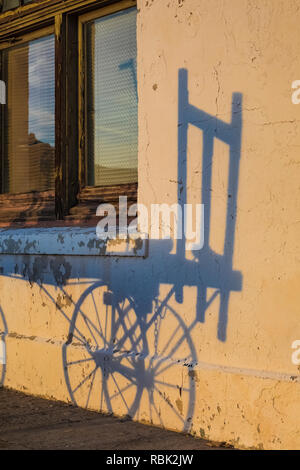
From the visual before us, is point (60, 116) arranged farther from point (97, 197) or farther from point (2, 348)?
point (2, 348)

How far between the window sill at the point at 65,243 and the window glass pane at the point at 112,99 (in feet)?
1.96

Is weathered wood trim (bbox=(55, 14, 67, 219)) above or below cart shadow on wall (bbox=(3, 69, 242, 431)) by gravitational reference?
above

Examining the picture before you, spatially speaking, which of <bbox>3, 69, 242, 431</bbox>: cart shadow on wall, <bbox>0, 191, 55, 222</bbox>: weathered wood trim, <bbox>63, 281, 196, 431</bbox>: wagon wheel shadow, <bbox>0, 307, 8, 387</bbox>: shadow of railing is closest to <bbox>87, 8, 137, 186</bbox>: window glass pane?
<bbox>0, 191, 55, 222</bbox>: weathered wood trim

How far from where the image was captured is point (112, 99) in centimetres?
584

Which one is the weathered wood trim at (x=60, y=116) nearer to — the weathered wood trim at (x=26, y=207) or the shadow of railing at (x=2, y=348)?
the weathered wood trim at (x=26, y=207)

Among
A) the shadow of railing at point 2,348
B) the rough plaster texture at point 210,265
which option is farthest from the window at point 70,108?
the shadow of railing at point 2,348

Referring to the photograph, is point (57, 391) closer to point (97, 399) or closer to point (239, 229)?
point (97, 399)

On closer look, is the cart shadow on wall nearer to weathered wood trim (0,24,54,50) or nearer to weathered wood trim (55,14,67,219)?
weathered wood trim (55,14,67,219)

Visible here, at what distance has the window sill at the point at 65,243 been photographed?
5.05 meters

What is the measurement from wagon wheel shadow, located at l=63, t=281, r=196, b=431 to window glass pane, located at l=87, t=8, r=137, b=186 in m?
1.11

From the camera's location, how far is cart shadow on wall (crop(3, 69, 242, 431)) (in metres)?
4.49

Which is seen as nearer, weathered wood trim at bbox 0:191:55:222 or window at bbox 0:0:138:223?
window at bbox 0:0:138:223

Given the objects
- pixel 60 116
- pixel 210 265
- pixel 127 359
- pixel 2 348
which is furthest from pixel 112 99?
pixel 2 348

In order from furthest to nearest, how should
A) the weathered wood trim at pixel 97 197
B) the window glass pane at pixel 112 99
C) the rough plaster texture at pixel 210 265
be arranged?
the window glass pane at pixel 112 99
the weathered wood trim at pixel 97 197
the rough plaster texture at pixel 210 265
